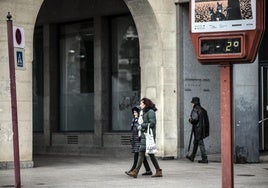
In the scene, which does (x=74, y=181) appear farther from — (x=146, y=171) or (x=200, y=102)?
(x=200, y=102)

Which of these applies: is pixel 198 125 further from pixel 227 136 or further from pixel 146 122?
pixel 227 136

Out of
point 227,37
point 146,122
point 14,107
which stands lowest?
point 146,122

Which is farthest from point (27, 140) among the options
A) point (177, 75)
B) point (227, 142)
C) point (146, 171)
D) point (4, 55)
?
point (227, 142)

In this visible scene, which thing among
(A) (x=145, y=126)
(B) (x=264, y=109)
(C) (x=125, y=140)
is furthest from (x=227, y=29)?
(C) (x=125, y=140)

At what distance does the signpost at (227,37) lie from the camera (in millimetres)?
8148

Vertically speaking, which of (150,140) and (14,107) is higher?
(14,107)

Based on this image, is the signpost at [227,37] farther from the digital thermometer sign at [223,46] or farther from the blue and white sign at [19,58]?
the blue and white sign at [19,58]

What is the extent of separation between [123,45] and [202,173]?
7.75m

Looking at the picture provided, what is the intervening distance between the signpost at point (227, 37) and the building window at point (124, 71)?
13.0m

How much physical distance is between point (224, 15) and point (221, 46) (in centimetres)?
39

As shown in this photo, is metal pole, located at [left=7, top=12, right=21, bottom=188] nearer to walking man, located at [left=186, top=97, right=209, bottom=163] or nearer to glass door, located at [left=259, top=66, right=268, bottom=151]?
walking man, located at [left=186, top=97, right=209, bottom=163]

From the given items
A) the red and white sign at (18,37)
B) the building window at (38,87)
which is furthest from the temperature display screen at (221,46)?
the building window at (38,87)

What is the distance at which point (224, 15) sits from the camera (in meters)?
8.17

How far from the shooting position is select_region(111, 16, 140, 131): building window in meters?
21.6
